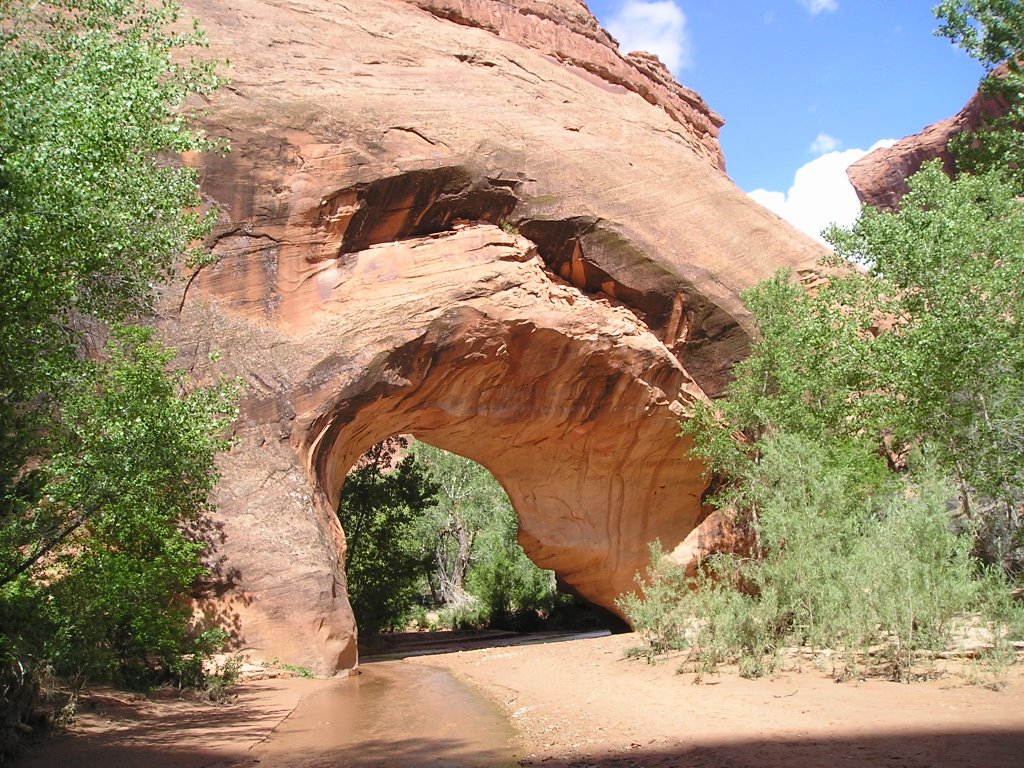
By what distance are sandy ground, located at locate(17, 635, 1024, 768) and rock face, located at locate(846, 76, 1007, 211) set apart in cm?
3020

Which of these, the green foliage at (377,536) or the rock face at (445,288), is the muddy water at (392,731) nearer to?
Result: the rock face at (445,288)

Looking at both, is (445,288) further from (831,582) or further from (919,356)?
(831,582)

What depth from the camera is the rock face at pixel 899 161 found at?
32438 millimetres

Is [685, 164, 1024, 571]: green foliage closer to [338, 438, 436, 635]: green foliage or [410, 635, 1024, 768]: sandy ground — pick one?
[410, 635, 1024, 768]: sandy ground

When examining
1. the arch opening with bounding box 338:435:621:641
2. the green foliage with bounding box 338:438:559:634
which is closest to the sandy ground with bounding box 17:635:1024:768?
the arch opening with bounding box 338:435:621:641

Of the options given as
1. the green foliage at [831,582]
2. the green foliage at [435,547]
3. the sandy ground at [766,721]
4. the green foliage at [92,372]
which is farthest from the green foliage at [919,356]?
the green foliage at [92,372]

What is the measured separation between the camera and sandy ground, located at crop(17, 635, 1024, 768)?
216 inches

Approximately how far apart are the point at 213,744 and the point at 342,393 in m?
7.29

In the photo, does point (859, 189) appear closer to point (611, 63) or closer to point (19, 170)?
point (611, 63)

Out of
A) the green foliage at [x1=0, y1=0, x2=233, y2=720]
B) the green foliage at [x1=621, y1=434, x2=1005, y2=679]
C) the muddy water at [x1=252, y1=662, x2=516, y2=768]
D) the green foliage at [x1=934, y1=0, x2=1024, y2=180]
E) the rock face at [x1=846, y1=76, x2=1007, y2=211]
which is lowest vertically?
the muddy water at [x1=252, y1=662, x2=516, y2=768]

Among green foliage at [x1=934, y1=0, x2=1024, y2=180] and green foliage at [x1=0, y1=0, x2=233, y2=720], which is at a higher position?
green foliage at [x1=934, y1=0, x2=1024, y2=180]

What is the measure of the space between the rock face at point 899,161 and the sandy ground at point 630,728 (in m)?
30.2

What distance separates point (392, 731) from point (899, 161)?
123 ft

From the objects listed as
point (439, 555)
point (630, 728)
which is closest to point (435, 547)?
point (439, 555)
